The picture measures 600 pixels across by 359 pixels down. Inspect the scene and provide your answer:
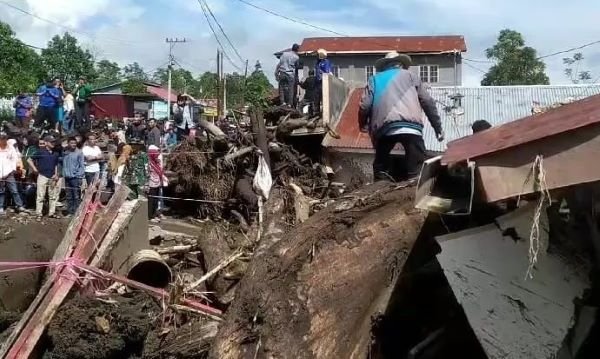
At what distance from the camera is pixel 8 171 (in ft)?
38.0

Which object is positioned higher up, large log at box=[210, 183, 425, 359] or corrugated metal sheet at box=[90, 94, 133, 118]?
corrugated metal sheet at box=[90, 94, 133, 118]

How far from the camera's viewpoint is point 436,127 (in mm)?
6219

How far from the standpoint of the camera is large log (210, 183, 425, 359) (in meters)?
4.02

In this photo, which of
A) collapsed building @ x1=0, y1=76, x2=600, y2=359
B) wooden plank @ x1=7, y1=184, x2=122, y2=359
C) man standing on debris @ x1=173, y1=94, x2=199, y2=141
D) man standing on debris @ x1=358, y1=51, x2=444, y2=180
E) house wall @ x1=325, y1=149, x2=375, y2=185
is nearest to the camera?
collapsed building @ x1=0, y1=76, x2=600, y2=359

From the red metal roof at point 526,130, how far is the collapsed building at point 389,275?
0.04 ft

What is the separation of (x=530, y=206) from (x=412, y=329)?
1230 mm

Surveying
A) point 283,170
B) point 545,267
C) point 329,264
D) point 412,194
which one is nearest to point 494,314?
point 545,267

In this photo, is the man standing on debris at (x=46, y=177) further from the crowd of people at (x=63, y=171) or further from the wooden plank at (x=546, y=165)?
the wooden plank at (x=546, y=165)

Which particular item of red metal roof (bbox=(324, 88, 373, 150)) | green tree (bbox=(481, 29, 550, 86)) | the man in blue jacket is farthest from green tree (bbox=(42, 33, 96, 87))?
red metal roof (bbox=(324, 88, 373, 150))

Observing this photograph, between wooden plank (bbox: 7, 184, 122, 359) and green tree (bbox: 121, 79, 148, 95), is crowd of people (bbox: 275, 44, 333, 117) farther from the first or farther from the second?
green tree (bbox: 121, 79, 148, 95)

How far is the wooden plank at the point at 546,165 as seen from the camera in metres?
3.03

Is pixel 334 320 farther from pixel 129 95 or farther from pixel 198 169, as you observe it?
pixel 129 95

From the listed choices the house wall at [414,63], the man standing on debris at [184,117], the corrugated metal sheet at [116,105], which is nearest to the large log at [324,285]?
the man standing on debris at [184,117]

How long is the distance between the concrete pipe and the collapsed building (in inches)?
0.7
